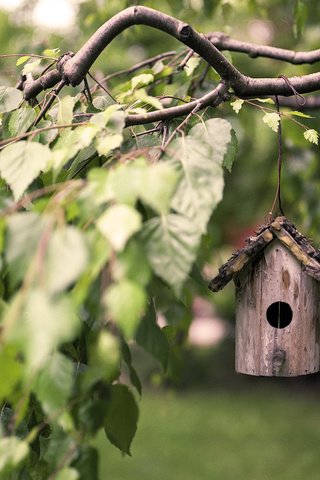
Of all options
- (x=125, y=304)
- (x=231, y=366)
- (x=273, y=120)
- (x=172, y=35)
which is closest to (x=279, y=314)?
(x=273, y=120)

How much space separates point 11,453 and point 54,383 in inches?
5.9

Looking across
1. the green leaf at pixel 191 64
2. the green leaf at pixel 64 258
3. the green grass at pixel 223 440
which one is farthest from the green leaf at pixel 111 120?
the green grass at pixel 223 440

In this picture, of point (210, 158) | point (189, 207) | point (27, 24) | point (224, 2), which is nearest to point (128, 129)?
point (210, 158)

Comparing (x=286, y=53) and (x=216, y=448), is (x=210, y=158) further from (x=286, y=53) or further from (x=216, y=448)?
(x=216, y=448)

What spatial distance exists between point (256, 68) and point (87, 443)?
5.79 meters

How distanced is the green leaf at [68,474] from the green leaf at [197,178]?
47 cm

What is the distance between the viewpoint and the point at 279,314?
2189 mm

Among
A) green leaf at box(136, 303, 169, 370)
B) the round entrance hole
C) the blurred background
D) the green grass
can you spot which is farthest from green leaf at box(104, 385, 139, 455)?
the green grass

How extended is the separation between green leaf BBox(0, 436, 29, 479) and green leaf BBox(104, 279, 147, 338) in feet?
1.13

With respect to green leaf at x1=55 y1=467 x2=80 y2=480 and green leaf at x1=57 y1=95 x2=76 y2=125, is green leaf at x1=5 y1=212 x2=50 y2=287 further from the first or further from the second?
green leaf at x1=57 y1=95 x2=76 y2=125

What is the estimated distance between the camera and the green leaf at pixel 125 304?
1.06 metres

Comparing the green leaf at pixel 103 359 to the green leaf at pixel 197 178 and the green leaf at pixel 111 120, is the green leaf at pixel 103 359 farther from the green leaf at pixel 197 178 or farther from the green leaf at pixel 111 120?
the green leaf at pixel 111 120

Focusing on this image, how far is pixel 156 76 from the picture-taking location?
2699 mm

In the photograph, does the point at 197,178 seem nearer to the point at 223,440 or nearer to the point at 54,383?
the point at 54,383
